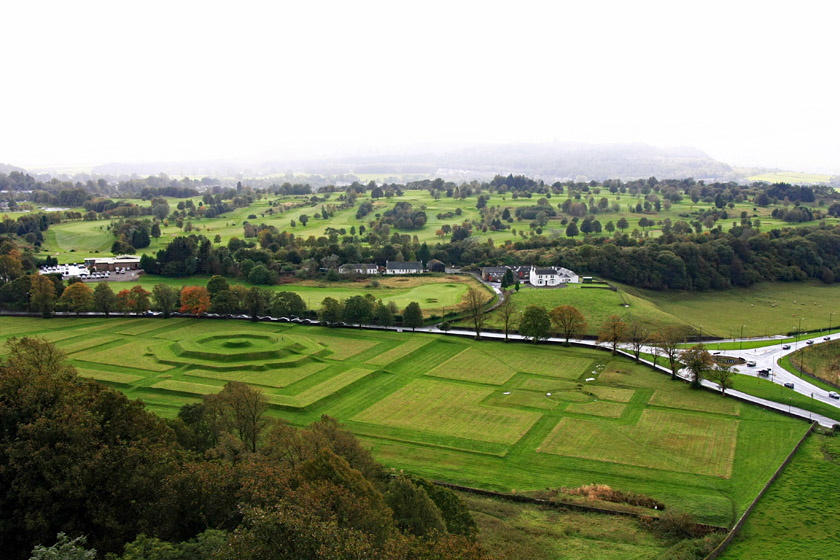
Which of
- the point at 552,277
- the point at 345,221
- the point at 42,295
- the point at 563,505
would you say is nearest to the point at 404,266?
the point at 552,277

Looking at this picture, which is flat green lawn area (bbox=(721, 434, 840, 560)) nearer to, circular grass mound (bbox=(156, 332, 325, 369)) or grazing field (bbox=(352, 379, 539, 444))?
grazing field (bbox=(352, 379, 539, 444))

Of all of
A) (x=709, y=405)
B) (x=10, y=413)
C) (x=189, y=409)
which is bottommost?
(x=709, y=405)

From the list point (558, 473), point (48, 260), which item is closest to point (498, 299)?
point (558, 473)

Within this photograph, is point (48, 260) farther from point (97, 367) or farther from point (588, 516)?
point (588, 516)

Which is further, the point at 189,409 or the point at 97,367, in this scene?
the point at 97,367

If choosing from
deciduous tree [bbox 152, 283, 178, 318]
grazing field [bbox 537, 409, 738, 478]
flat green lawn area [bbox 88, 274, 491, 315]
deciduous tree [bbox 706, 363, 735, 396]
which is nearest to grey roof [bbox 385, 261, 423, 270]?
flat green lawn area [bbox 88, 274, 491, 315]

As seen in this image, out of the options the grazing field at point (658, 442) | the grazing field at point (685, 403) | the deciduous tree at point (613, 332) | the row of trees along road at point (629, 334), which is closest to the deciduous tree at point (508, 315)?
Result: the row of trees along road at point (629, 334)

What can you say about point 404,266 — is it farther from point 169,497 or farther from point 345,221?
point 169,497

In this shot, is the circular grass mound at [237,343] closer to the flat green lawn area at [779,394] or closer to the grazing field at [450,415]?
the grazing field at [450,415]
